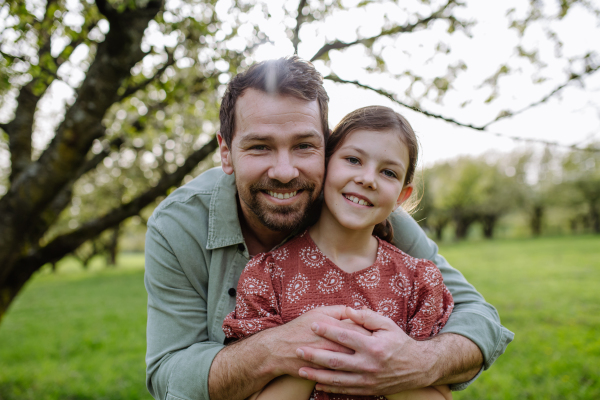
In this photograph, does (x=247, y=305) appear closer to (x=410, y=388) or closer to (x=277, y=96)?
(x=410, y=388)

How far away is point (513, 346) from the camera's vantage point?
7.69 m

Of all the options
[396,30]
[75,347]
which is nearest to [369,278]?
[396,30]

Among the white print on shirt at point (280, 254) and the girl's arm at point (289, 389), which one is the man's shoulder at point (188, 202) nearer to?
the white print on shirt at point (280, 254)

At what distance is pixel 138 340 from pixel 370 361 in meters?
8.54

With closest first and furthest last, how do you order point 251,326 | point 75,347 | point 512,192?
1. point 251,326
2. point 75,347
3. point 512,192

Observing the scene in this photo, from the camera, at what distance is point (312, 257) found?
214cm

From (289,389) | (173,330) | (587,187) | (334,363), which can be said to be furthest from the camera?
(587,187)

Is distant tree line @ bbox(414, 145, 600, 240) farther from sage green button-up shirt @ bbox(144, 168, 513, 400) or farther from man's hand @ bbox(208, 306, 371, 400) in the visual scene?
man's hand @ bbox(208, 306, 371, 400)

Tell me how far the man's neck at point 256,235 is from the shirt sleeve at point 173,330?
0.37 m

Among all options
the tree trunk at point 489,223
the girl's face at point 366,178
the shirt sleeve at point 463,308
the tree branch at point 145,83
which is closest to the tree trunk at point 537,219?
the tree trunk at point 489,223

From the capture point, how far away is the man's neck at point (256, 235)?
2523 millimetres

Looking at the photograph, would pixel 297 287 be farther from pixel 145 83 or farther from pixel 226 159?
pixel 145 83

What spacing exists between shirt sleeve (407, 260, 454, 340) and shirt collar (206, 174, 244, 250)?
3.38 ft

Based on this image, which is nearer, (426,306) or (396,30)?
(426,306)
